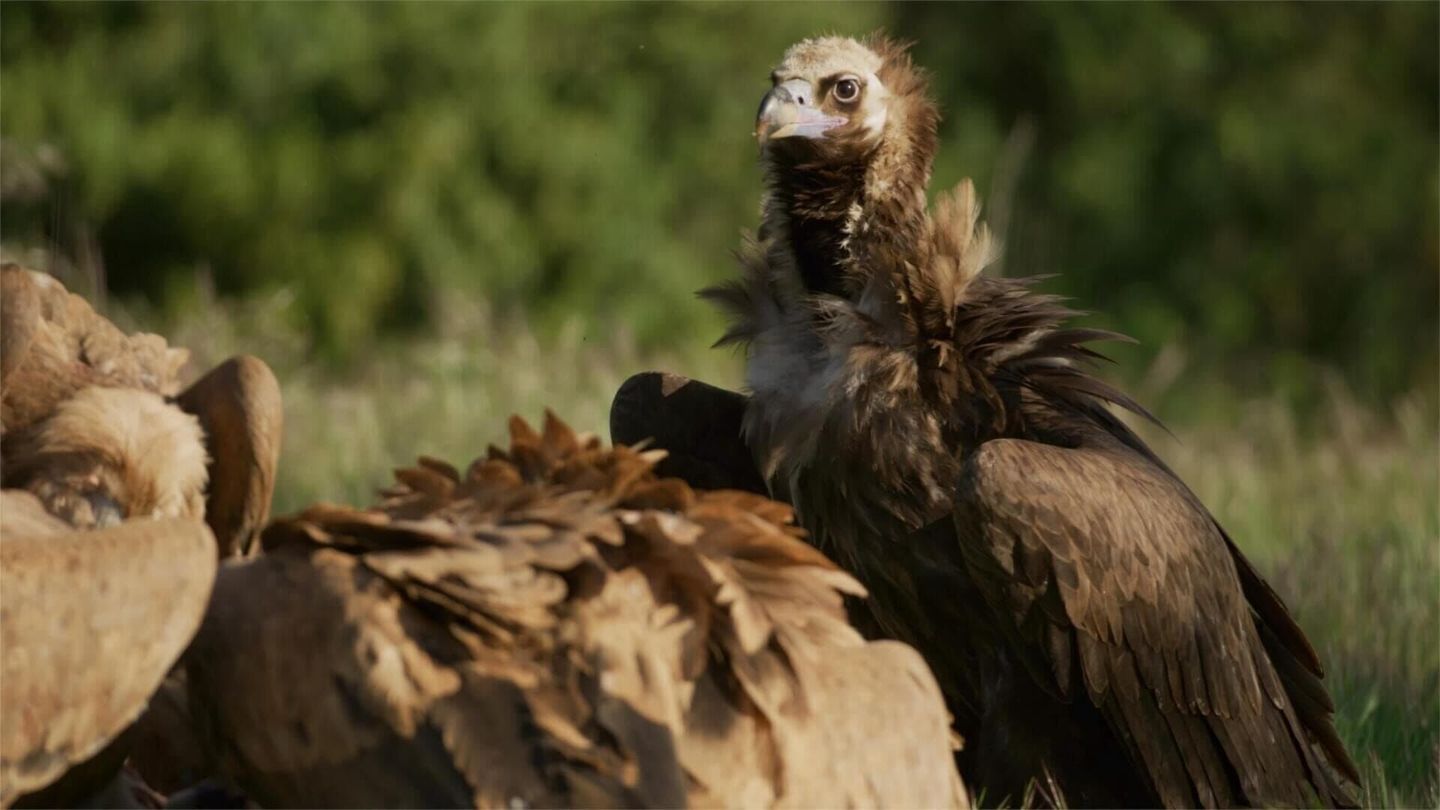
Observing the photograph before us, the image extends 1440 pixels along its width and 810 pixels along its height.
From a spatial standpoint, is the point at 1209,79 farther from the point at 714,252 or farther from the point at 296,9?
the point at 296,9

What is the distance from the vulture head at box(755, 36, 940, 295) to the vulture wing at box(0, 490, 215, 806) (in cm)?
219

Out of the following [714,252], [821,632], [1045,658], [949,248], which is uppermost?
[949,248]

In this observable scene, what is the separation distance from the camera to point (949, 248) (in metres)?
4.59

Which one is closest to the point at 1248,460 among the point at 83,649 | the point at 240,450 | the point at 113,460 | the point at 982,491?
the point at 982,491

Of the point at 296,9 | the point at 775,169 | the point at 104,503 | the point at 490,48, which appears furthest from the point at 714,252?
the point at 104,503

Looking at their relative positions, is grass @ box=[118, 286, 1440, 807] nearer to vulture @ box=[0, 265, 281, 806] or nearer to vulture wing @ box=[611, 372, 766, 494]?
vulture wing @ box=[611, 372, 766, 494]

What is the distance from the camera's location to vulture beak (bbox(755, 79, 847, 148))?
476 cm

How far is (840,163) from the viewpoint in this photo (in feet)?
15.7

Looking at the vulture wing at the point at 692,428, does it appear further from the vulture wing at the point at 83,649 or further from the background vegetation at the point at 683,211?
the vulture wing at the point at 83,649

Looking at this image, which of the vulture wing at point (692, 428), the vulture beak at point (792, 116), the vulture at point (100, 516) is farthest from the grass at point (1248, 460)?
the vulture at point (100, 516)

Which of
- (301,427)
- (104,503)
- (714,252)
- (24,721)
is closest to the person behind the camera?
(24,721)

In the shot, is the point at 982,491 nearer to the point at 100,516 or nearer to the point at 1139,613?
the point at 1139,613

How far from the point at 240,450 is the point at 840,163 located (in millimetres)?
1566

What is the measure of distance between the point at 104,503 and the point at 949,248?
6.14 feet
